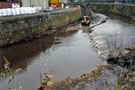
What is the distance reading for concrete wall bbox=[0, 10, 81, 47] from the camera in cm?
3653

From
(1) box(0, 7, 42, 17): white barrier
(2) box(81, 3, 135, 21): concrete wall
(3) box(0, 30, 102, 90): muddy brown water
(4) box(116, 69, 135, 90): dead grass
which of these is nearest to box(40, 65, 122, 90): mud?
(4) box(116, 69, 135, 90): dead grass

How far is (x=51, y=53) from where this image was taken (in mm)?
32562

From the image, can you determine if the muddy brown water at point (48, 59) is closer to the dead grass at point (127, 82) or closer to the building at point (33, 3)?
the dead grass at point (127, 82)

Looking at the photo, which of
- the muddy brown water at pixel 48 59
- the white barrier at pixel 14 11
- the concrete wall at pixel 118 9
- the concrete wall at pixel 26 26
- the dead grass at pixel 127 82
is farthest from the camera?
the concrete wall at pixel 118 9

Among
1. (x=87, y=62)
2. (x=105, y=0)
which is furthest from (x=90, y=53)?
(x=105, y=0)

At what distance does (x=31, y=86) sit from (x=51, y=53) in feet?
39.9

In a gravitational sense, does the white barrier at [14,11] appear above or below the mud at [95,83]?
above

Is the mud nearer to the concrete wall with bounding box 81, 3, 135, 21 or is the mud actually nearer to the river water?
the river water

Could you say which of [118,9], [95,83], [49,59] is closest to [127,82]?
[95,83]

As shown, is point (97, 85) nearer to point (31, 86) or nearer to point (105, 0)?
point (31, 86)

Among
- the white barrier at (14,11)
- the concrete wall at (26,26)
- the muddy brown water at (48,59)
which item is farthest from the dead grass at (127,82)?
the white barrier at (14,11)

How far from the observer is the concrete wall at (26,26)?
120ft

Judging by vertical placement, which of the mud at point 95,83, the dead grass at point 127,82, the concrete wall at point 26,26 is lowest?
the mud at point 95,83

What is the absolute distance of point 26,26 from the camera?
41.8 meters
